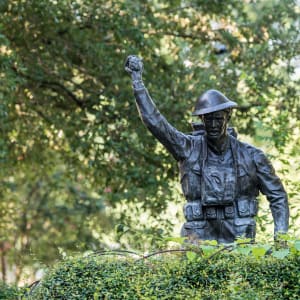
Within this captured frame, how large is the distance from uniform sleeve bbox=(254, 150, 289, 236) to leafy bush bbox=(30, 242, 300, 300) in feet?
3.13

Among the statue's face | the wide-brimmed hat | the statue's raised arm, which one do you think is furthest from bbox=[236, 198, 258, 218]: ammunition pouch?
the wide-brimmed hat

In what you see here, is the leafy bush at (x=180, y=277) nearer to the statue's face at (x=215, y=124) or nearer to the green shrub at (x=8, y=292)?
the statue's face at (x=215, y=124)

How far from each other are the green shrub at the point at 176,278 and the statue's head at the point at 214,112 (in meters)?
1.24

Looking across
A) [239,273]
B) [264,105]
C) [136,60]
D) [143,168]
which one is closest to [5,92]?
[143,168]

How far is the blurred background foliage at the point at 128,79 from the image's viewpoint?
45.8ft

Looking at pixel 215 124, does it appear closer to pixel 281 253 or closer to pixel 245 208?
→ pixel 245 208

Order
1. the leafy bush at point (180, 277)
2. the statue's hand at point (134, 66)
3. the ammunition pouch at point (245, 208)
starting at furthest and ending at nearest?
1. the ammunition pouch at point (245, 208)
2. the statue's hand at point (134, 66)
3. the leafy bush at point (180, 277)

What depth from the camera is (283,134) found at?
12.5 meters

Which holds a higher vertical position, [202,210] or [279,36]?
[279,36]

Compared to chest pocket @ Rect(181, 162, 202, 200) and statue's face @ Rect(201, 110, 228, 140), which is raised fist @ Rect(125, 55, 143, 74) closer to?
statue's face @ Rect(201, 110, 228, 140)

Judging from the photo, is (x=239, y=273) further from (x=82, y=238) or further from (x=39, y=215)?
(x=39, y=215)

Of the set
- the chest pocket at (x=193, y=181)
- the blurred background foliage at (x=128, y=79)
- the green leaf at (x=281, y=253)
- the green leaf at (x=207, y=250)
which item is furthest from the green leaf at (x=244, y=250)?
the blurred background foliage at (x=128, y=79)

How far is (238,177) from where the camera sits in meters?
8.66

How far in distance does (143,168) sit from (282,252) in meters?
6.98
